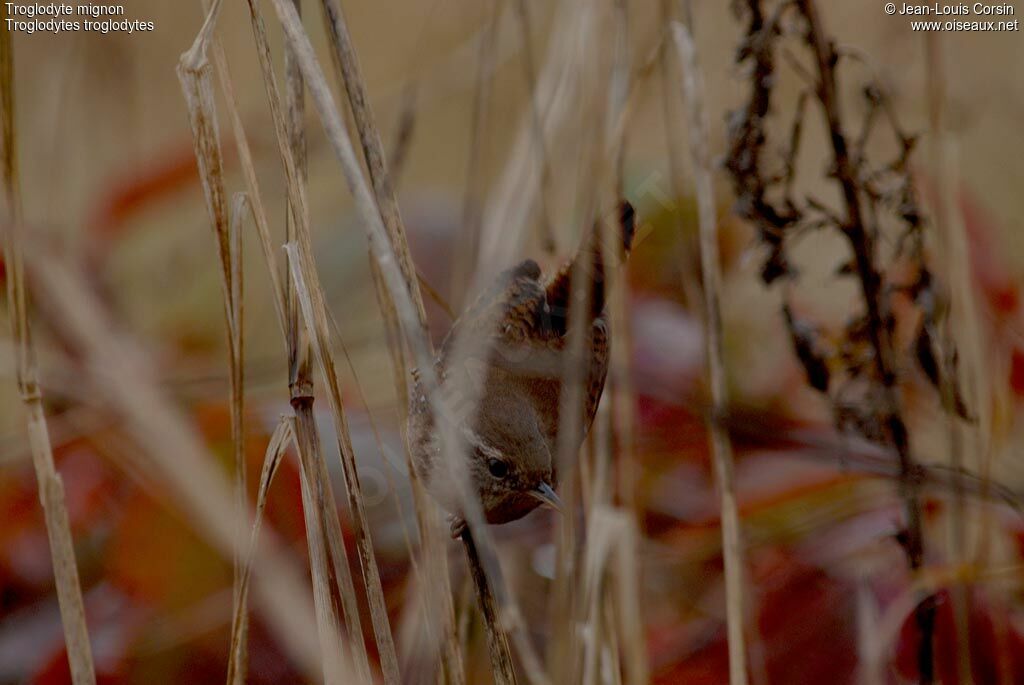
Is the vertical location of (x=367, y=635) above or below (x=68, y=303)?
below

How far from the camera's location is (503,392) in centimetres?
107

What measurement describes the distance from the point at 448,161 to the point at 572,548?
7.23ft

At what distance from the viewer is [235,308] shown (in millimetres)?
855

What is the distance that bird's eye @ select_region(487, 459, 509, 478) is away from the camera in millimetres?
1051

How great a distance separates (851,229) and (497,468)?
46cm

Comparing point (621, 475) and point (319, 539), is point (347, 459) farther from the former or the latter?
point (621, 475)

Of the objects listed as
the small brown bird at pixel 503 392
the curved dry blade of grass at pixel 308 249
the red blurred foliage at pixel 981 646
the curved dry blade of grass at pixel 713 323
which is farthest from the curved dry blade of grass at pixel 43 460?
the red blurred foliage at pixel 981 646

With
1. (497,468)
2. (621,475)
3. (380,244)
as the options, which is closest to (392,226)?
(380,244)

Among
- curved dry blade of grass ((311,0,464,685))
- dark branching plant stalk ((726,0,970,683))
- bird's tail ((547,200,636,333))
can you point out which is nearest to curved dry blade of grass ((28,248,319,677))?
curved dry blade of grass ((311,0,464,685))

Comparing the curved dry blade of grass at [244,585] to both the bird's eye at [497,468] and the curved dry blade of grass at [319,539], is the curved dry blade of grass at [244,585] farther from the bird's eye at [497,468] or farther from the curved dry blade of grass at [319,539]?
the bird's eye at [497,468]

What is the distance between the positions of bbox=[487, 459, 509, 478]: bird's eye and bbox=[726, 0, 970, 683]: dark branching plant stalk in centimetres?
37

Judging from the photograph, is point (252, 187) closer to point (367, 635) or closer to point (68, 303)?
point (68, 303)

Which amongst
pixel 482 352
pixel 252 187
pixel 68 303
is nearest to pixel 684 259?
pixel 482 352

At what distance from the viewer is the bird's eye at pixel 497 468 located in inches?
41.4
